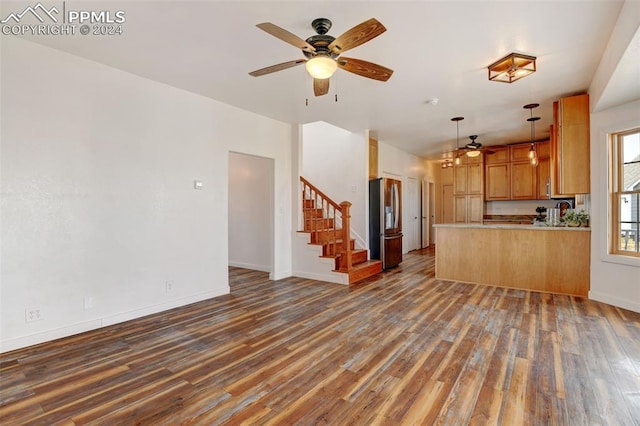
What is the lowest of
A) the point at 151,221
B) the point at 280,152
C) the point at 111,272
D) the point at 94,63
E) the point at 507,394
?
the point at 507,394

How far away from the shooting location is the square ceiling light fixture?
315cm

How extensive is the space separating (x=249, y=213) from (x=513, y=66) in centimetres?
500

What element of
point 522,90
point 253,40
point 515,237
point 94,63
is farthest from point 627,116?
point 94,63

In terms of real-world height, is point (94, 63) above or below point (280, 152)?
above

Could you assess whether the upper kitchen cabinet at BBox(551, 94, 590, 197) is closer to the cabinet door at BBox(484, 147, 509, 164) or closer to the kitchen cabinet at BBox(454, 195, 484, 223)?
the cabinet door at BBox(484, 147, 509, 164)

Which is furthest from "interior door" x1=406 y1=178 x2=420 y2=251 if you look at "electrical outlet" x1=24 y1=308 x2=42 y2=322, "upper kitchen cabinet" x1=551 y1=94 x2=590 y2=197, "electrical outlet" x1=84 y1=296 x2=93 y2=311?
"electrical outlet" x1=24 y1=308 x2=42 y2=322

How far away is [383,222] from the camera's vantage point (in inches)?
243

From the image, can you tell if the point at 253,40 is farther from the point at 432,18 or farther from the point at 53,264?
the point at 53,264

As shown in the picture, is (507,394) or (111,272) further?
(111,272)

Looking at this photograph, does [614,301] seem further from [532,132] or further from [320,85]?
[320,85]

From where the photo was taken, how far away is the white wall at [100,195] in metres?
2.81

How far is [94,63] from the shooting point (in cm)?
327

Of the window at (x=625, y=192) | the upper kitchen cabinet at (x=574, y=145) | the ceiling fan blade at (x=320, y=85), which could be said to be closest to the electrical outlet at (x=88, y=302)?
the ceiling fan blade at (x=320, y=85)

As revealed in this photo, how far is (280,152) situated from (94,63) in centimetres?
289
